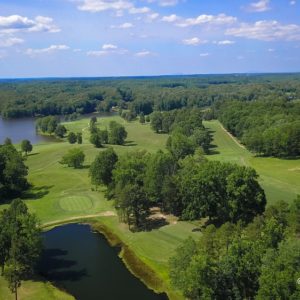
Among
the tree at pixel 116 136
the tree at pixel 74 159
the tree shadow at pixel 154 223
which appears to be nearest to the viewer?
the tree shadow at pixel 154 223

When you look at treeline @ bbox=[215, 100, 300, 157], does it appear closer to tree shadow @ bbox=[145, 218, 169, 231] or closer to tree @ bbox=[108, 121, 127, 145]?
tree @ bbox=[108, 121, 127, 145]

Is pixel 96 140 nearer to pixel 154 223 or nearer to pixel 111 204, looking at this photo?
pixel 111 204

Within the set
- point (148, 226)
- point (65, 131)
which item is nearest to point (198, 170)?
point (148, 226)

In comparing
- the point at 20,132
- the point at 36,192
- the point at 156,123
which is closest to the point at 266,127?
the point at 156,123

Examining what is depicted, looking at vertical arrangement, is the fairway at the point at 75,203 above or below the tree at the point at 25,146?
below

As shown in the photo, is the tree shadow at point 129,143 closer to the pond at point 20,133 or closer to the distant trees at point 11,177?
the pond at point 20,133

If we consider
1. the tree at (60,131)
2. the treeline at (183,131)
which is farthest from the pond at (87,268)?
the tree at (60,131)
